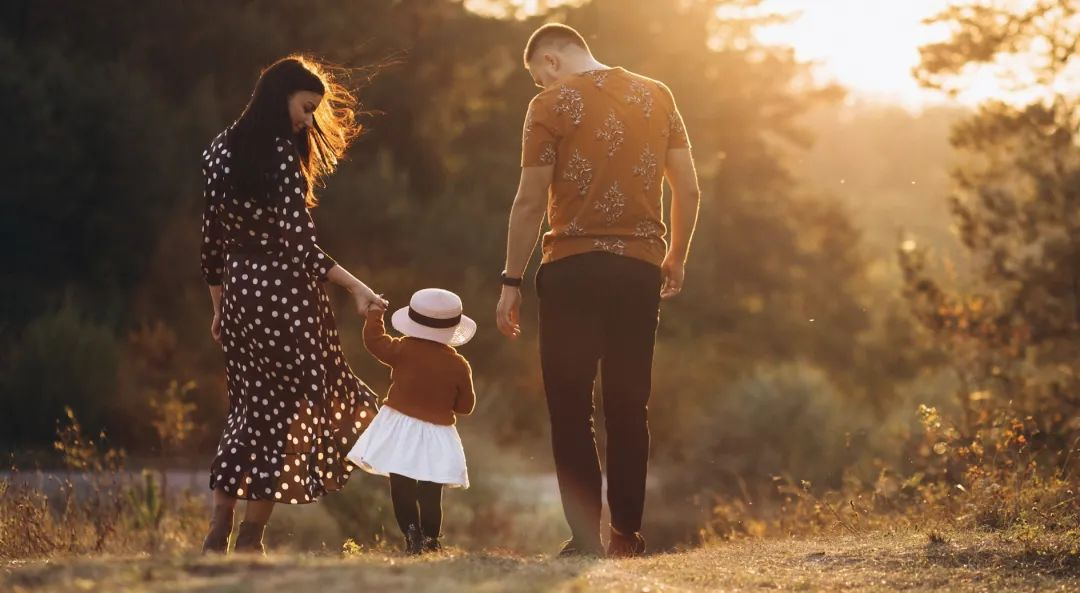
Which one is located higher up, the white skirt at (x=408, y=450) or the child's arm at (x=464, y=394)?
the child's arm at (x=464, y=394)

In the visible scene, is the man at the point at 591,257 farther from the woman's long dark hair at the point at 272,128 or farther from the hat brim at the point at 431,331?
the woman's long dark hair at the point at 272,128

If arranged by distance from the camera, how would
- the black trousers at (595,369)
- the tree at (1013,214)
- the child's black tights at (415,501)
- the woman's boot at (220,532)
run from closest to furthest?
the woman's boot at (220,532) → the black trousers at (595,369) → the child's black tights at (415,501) → the tree at (1013,214)

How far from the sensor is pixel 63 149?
16078 mm

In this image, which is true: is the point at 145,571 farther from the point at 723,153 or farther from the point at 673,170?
the point at 723,153

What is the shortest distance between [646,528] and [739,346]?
32.8 ft

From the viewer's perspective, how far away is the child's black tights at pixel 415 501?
6.00 m

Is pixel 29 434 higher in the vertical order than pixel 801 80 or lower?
lower

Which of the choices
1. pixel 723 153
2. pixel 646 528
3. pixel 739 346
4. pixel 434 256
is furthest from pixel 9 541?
pixel 723 153

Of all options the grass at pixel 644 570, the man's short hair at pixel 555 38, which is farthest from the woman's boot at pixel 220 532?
the man's short hair at pixel 555 38

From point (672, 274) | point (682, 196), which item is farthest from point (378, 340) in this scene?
point (682, 196)

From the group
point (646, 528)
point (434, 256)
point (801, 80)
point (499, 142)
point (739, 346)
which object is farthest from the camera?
point (801, 80)

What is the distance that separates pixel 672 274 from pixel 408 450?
1354 mm

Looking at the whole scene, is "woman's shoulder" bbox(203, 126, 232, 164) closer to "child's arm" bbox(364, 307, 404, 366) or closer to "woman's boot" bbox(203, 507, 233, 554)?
"child's arm" bbox(364, 307, 404, 366)

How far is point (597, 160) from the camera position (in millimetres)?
5703
